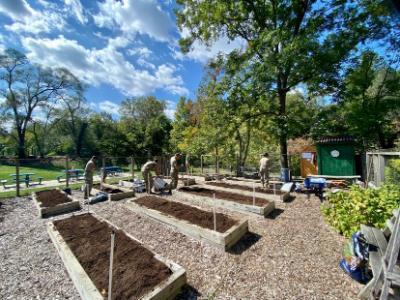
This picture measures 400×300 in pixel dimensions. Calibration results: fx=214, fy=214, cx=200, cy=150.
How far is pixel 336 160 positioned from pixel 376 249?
31.7 ft

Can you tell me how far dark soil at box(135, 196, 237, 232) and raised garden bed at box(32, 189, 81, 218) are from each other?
2.54 m

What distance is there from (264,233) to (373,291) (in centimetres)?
275

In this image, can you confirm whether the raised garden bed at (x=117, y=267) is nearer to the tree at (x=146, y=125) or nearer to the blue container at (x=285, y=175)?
the blue container at (x=285, y=175)

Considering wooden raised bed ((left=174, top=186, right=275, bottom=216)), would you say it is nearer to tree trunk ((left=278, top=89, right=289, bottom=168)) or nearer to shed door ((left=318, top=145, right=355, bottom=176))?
tree trunk ((left=278, top=89, right=289, bottom=168))

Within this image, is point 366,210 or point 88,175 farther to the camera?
point 88,175

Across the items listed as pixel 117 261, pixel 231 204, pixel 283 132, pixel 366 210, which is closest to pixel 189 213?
pixel 231 204

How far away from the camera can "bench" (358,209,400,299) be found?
2972 millimetres

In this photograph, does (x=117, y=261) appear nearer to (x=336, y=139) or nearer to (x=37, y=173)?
(x=336, y=139)

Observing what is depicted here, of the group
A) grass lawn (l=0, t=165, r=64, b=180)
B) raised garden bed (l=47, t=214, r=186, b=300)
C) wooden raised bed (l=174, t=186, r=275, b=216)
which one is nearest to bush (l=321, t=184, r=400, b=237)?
wooden raised bed (l=174, t=186, r=275, b=216)

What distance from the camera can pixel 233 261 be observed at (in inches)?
170

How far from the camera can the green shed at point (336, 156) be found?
444 inches

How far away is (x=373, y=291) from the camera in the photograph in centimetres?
293

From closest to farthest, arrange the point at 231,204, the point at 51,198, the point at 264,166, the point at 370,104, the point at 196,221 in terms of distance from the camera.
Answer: the point at 196,221 → the point at 231,204 → the point at 51,198 → the point at 264,166 → the point at 370,104

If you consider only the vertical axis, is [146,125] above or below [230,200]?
above
